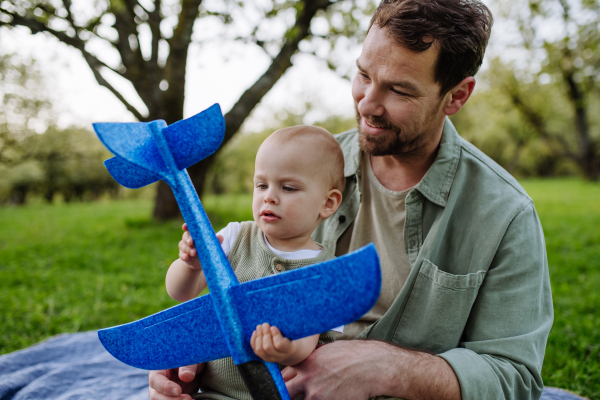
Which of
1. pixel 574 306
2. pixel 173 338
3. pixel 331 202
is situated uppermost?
pixel 331 202

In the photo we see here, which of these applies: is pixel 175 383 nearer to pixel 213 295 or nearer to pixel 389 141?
pixel 213 295

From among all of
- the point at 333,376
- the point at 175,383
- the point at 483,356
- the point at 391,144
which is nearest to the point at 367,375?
the point at 333,376

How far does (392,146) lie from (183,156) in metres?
1.18

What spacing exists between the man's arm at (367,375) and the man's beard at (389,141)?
0.99m

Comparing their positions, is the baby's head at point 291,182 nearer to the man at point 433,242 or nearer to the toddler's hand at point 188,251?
the toddler's hand at point 188,251

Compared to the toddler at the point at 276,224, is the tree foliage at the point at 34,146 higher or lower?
higher

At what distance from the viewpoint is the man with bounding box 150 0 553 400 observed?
5.14ft

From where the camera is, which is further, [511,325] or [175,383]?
[511,325]

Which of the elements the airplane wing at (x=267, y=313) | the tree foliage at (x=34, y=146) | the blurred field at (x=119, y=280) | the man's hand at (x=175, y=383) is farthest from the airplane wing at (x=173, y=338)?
the tree foliage at (x=34, y=146)

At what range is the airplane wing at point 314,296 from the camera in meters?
0.99

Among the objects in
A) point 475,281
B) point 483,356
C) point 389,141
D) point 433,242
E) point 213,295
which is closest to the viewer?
point 213,295

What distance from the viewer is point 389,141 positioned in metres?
2.07

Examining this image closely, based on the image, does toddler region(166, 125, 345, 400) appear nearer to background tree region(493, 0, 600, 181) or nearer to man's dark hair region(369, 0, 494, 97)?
man's dark hair region(369, 0, 494, 97)

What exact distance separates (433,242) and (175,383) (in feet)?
4.32
